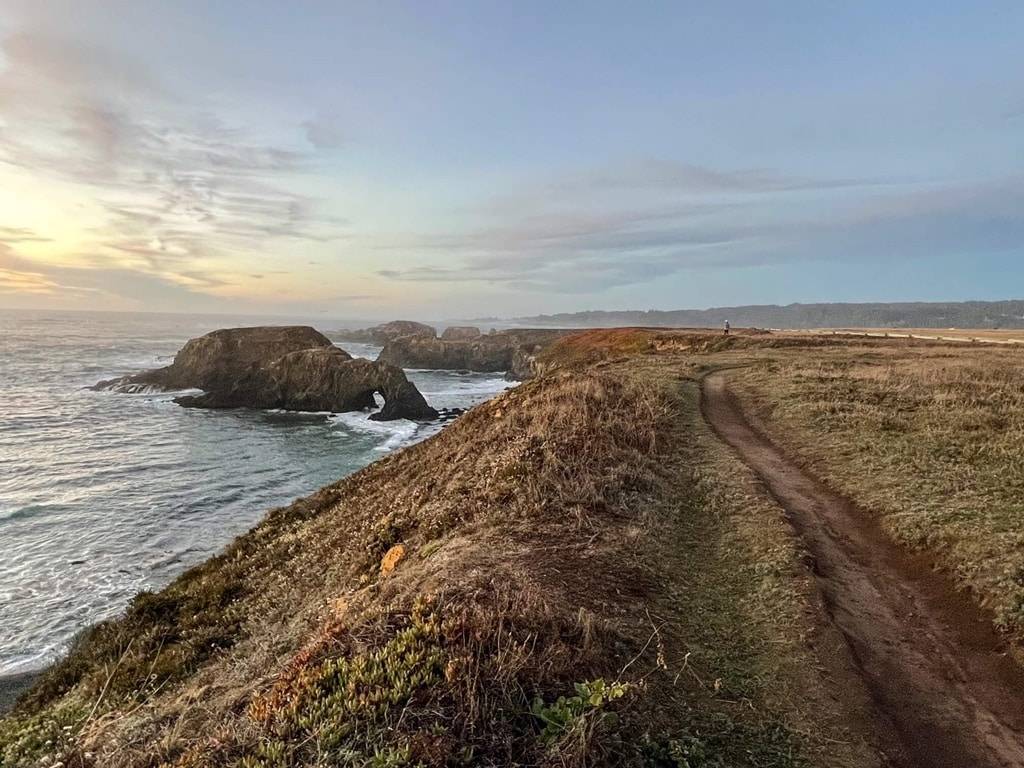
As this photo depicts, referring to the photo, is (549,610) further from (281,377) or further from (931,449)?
(281,377)

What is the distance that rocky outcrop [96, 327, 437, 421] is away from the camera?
2206 inches

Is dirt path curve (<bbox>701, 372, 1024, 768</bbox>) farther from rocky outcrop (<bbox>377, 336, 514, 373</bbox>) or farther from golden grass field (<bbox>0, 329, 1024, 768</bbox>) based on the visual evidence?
rocky outcrop (<bbox>377, 336, 514, 373</bbox>)

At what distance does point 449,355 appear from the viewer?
10894 cm

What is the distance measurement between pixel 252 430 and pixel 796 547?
45.2 metres

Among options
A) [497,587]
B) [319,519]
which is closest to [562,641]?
[497,587]

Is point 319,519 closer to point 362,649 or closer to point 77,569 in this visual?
point 77,569

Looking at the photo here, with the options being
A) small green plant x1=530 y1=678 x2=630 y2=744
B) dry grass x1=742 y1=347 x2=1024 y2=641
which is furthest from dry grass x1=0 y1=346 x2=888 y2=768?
dry grass x1=742 y1=347 x2=1024 y2=641

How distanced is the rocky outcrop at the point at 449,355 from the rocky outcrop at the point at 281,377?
39290 millimetres

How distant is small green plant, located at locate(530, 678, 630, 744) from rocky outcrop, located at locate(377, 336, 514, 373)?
101 metres

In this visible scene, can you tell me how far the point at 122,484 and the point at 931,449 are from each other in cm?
3415

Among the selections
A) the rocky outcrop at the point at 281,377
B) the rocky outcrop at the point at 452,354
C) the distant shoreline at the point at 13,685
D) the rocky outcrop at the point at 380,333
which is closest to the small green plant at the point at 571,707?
the distant shoreline at the point at 13,685

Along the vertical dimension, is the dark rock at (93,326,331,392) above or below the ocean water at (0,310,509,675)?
above

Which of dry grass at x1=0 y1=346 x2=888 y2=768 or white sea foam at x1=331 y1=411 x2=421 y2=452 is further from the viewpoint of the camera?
white sea foam at x1=331 y1=411 x2=421 y2=452

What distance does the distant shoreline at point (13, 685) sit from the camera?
12.1 m
